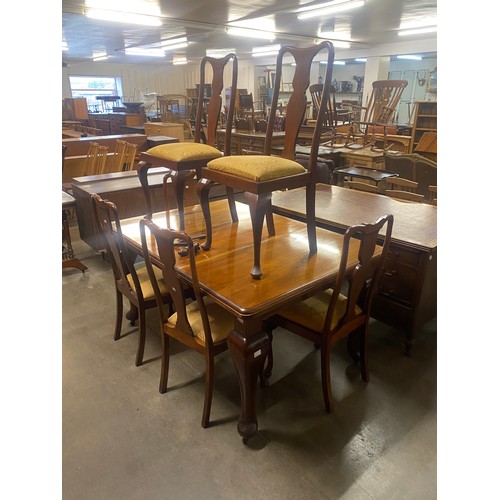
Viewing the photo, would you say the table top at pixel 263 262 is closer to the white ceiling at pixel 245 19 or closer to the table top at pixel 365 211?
the table top at pixel 365 211

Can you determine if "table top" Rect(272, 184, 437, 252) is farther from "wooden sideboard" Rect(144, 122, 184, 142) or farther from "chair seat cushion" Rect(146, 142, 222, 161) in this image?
"wooden sideboard" Rect(144, 122, 184, 142)

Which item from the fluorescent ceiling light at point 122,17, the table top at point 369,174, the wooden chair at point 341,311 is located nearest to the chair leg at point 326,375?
the wooden chair at point 341,311

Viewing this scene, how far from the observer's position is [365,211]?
2633 mm

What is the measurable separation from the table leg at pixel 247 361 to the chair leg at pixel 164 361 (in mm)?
460

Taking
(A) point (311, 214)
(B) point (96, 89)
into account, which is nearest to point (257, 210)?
(A) point (311, 214)

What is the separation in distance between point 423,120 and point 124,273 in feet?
20.3

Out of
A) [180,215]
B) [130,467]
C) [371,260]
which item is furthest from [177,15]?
[130,467]

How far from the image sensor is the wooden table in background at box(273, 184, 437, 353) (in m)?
2.06

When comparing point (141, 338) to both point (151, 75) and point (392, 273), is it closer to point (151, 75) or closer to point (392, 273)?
point (392, 273)

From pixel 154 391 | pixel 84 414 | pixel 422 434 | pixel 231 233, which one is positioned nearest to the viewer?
pixel 422 434

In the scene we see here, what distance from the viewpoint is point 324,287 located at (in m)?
1.72

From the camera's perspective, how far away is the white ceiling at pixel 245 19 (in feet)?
16.0

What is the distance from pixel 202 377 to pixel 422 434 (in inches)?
44.2
